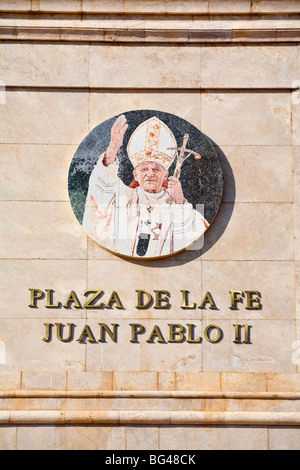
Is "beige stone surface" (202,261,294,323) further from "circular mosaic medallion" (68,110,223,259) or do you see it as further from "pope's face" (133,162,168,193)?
"pope's face" (133,162,168,193)

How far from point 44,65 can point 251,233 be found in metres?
4.40

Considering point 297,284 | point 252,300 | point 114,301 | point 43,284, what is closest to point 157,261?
point 114,301

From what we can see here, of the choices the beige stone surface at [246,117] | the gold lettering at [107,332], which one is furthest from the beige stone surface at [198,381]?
the beige stone surface at [246,117]

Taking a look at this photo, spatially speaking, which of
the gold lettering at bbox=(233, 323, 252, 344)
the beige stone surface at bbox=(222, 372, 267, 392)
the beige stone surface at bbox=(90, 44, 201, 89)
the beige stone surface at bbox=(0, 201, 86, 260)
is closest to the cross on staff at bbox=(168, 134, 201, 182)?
the beige stone surface at bbox=(90, 44, 201, 89)

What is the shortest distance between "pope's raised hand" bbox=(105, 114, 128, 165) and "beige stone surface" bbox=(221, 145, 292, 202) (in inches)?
65.6

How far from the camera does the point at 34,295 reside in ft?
44.0

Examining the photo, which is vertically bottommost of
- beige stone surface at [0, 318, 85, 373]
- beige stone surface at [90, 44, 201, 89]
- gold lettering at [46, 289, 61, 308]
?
beige stone surface at [0, 318, 85, 373]

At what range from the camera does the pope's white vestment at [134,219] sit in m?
13.4

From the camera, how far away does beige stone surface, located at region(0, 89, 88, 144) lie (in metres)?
13.7

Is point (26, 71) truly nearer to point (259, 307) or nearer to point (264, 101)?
point (264, 101)

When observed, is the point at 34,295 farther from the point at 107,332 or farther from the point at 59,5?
the point at 59,5

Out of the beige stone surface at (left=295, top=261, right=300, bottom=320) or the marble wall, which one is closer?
the marble wall

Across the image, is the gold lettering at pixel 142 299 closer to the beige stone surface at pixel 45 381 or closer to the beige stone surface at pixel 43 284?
the beige stone surface at pixel 43 284

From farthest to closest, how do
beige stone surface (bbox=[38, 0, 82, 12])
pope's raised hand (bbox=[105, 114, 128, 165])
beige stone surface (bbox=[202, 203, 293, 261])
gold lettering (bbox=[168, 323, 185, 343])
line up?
beige stone surface (bbox=[38, 0, 82, 12]), pope's raised hand (bbox=[105, 114, 128, 165]), beige stone surface (bbox=[202, 203, 293, 261]), gold lettering (bbox=[168, 323, 185, 343])
